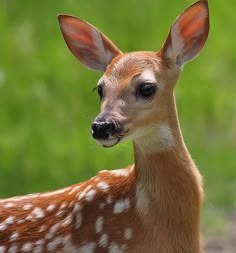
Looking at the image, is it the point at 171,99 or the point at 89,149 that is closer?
the point at 171,99

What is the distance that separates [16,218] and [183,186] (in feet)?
2.81

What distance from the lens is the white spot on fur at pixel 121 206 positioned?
5891 mm

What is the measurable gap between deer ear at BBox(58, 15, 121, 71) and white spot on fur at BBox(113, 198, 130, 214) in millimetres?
717

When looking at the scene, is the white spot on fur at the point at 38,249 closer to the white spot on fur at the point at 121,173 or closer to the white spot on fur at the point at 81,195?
the white spot on fur at the point at 81,195

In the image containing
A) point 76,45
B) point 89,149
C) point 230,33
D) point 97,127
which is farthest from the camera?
point 230,33

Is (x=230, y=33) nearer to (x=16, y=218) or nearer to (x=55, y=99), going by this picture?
(x=55, y=99)

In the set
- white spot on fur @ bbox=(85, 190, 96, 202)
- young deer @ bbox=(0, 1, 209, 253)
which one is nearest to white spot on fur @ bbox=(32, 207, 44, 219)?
young deer @ bbox=(0, 1, 209, 253)

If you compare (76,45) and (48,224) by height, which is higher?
(76,45)

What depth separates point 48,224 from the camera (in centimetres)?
602

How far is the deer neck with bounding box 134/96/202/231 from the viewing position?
19.2 feet

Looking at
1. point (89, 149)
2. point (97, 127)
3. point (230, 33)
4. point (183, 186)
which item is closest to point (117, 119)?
point (97, 127)

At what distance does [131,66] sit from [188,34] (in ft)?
1.40

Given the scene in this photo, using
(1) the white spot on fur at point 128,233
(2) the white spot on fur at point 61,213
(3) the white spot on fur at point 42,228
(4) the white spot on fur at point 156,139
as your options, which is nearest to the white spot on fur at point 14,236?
(3) the white spot on fur at point 42,228

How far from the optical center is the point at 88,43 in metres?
6.27
